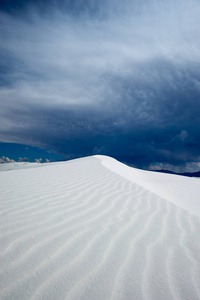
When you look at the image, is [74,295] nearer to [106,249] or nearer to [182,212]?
[106,249]

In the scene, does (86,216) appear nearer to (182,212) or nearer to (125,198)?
(125,198)

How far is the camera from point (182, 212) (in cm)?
381

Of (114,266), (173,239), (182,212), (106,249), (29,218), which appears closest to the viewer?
(114,266)

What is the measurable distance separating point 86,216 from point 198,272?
176 cm

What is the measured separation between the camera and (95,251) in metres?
2.15

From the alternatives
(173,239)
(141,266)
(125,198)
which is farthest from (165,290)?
(125,198)

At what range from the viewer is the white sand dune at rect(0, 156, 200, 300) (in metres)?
1.62

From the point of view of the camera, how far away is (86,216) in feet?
10.2

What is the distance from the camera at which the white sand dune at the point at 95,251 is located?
1.62 meters

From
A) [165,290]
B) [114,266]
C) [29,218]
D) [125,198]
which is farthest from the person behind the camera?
[125,198]

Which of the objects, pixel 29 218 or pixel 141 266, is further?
pixel 29 218

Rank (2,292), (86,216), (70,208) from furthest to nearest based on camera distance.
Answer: (70,208) → (86,216) → (2,292)

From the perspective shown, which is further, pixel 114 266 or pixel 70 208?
pixel 70 208

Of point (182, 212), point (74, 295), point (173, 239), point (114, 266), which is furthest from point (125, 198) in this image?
point (74, 295)
